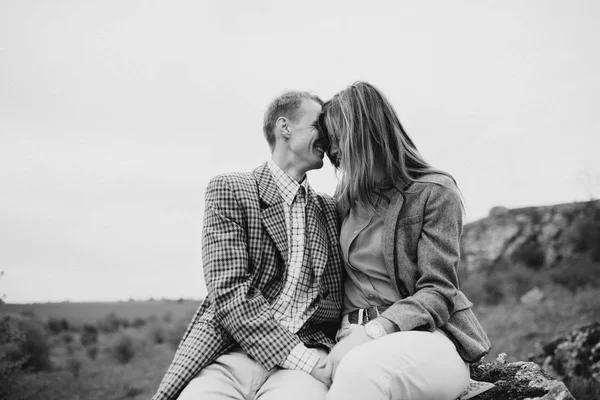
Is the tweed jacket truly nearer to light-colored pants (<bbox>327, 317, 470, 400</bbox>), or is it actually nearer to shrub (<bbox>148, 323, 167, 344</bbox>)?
light-colored pants (<bbox>327, 317, 470, 400</bbox>)

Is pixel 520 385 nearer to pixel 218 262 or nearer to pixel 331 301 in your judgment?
pixel 331 301

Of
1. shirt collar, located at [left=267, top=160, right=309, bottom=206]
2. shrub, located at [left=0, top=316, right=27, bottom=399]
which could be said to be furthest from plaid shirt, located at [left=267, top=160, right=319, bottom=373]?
shrub, located at [left=0, top=316, right=27, bottom=399]

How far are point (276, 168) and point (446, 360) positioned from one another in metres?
1.78

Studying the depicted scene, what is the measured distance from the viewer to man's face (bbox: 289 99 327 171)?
3.56m

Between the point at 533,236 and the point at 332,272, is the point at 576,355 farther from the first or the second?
the point at 533,236

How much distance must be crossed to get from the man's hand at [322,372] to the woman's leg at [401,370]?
1.15ft

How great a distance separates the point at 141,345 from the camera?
2345 cm

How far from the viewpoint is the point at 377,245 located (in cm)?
293

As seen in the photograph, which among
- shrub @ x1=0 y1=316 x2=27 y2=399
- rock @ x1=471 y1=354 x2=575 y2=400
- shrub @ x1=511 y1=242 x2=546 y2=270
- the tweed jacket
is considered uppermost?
the tweed jacket

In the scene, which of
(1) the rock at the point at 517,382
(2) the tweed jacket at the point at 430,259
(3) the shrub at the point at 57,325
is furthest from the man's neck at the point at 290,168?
(3) the shrub at the point at 57,325

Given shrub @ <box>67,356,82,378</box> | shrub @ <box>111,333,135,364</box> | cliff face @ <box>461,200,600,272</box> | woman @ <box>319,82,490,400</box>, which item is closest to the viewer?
woman @ <box>319,82,490,400</box>

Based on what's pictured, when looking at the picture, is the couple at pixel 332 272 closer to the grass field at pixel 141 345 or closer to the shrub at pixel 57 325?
the grass field at pixel 141 345

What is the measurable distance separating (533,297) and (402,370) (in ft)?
54.3

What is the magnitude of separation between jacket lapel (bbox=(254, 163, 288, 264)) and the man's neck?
0.15m
